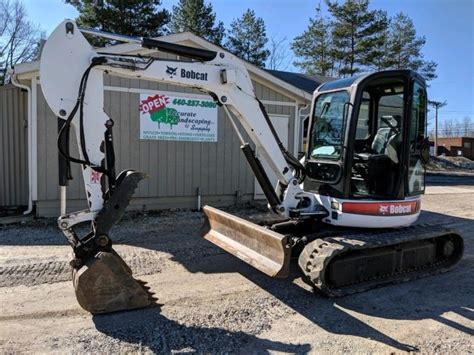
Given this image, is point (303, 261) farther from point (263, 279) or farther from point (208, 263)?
point (208, 263)

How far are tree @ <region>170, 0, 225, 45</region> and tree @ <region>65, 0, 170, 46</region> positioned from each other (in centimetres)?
463

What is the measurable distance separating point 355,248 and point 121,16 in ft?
77.6

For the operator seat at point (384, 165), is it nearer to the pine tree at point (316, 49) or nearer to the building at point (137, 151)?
the building at point (137, 151)

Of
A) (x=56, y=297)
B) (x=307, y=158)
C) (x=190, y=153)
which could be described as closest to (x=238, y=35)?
(x=190, y=153)

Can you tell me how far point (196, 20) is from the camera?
98.2 feet

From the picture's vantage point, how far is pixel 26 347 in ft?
11.4

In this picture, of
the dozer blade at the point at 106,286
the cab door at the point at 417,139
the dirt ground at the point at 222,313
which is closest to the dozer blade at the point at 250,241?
the dirt ground at the point at 222,313

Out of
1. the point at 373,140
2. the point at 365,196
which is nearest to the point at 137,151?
the point at 373,140

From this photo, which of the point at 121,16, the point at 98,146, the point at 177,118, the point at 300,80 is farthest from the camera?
the point at 121,16

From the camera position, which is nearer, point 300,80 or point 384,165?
point 384,165

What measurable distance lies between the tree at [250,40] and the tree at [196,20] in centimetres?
232

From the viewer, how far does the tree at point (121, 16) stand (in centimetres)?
2395

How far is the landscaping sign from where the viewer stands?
9328 millimetres

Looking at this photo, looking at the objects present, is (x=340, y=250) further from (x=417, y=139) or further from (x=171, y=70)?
(x=171, y=70)
